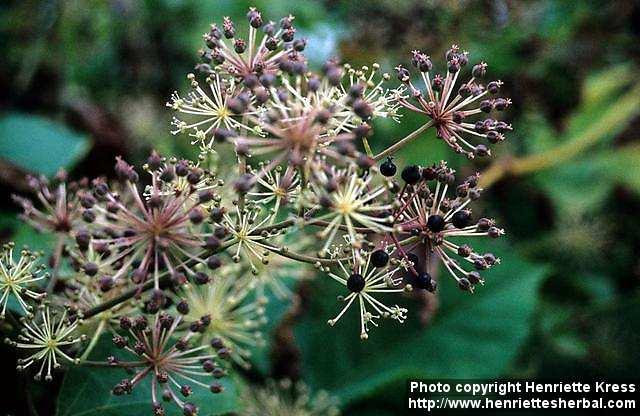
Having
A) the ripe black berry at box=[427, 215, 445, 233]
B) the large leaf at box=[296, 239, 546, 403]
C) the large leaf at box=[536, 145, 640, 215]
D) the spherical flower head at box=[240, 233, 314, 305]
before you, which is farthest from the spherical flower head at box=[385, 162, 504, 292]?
the large leaf at box=[536, 145, 640, 215]

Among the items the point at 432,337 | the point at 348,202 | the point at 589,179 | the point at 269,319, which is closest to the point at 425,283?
the point at 348,202

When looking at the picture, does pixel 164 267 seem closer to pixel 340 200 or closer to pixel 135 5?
pixel 340 200

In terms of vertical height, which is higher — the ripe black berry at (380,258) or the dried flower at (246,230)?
the dried flower at (246,230)

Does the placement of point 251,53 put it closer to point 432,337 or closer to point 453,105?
point 453,105

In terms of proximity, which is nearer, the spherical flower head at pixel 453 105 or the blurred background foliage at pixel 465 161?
the spherical flower head at pixel 453 105

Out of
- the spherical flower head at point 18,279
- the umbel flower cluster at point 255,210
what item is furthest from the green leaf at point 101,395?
the spherical flower head at point 18,279

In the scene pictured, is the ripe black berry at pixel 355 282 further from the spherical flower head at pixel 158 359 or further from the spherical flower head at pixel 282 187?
the spherical flower head at pixel 158 359
